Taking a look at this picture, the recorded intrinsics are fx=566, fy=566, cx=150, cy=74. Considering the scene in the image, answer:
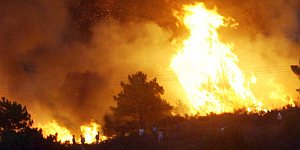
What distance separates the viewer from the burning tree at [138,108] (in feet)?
163

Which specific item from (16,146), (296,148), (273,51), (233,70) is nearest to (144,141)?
(16,146)

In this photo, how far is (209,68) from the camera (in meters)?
65.6

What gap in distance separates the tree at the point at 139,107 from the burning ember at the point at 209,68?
33.7 feet

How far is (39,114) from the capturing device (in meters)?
83.0

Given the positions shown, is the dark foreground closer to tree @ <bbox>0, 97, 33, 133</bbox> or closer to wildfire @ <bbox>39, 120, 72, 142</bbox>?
tree @ <bbox>0, 97, 33, 133</bbox>

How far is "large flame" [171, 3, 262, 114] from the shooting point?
201ft

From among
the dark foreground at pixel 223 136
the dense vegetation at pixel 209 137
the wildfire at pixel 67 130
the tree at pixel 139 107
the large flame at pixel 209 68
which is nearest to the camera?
the dark foreground at pixel 223 136

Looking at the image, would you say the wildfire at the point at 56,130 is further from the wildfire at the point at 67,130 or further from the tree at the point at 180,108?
the tree at the point at 180,108

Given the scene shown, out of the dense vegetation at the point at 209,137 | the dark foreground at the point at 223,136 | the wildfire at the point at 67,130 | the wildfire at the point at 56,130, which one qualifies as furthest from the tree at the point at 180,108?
the dense vegetation at the point at 209,137

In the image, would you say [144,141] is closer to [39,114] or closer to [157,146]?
[157,146]

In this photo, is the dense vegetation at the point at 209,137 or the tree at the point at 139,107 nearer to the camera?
the dense vegetation at the point at 209,137

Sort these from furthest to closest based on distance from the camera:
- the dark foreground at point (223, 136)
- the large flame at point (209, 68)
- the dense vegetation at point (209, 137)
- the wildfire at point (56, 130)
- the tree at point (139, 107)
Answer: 1. the wildfire at point (56, 130)
2. the large flame at point (209, 68)
3. the tree at point (139, 107)
4. the dense vegetation at point (209, 137)
5. the dark foreground at point (223, 136)

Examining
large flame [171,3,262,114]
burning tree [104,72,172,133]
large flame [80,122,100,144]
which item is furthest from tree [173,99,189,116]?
burning tree [104,72,172,133]

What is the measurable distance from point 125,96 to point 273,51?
105 ft
